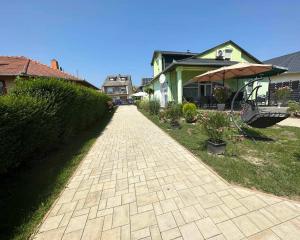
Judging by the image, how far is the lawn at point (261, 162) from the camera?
295cm

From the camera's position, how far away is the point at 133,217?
234cm

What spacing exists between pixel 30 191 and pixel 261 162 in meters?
4.94

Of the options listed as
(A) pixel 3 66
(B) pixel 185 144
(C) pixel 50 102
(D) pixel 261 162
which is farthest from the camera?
(A) pixel 3 66

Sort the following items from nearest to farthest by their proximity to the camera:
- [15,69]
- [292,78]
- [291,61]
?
[15,69] < [292,78] < [291,61]

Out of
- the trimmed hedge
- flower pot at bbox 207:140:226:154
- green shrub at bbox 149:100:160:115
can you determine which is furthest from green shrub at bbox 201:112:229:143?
green shrub at bbox 149:100:160:115

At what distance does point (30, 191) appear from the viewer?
10.2 ft

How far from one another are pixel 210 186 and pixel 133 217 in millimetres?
1504

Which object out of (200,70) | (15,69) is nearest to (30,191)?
(15,69)

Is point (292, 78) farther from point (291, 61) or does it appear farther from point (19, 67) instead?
point (19, 67)

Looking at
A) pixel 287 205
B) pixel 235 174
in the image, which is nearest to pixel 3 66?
pixel 235 174

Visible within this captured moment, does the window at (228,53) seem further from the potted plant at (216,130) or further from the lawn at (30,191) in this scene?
the lawn at (30,191)

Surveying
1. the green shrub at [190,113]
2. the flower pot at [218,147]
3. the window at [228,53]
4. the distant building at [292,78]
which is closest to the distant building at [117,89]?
the window at [228,53]

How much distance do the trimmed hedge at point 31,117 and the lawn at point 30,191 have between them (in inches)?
14.9

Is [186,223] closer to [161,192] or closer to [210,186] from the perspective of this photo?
[161,192]
